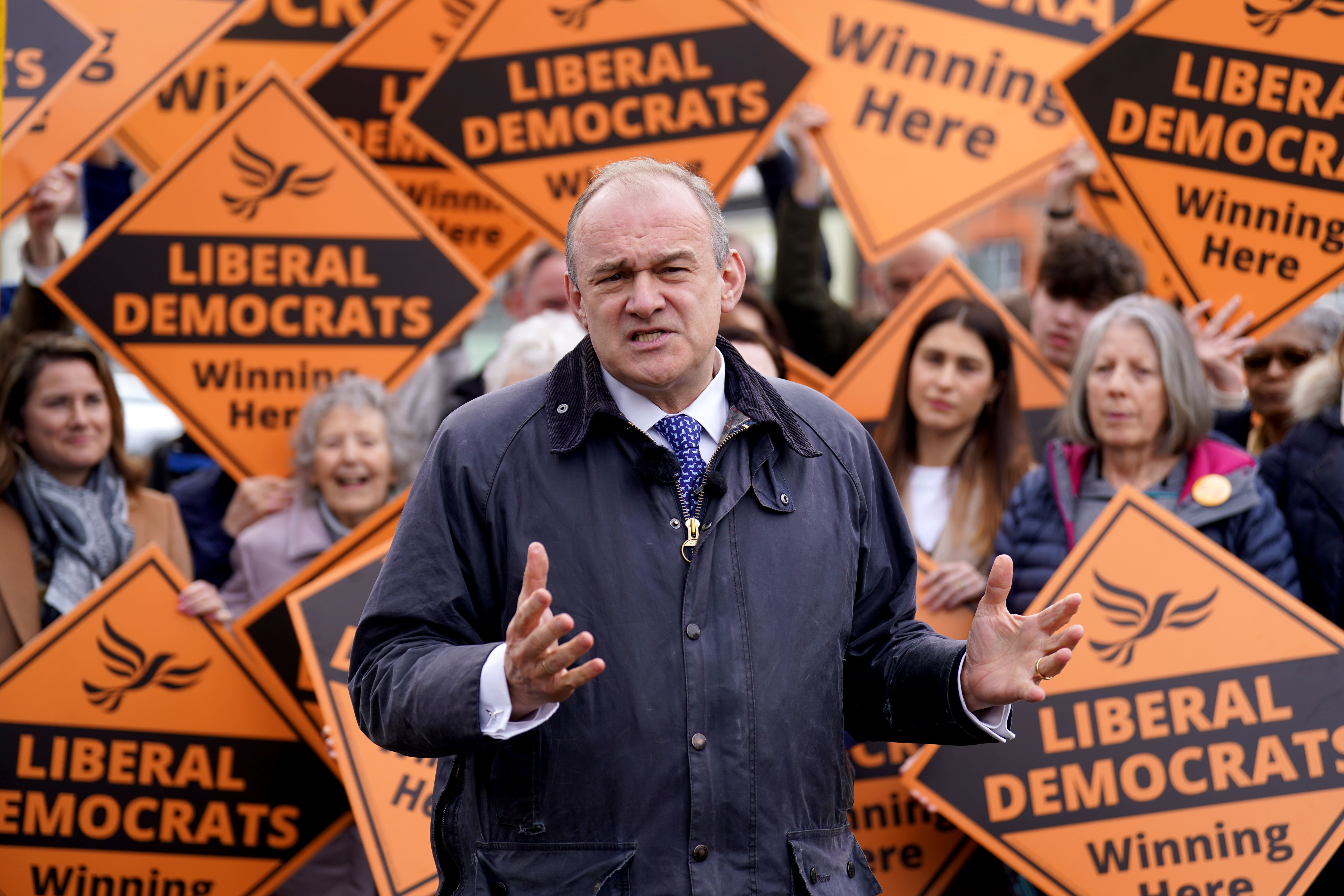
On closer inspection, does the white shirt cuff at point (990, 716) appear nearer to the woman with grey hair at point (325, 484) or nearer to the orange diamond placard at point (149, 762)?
the orange diamond placard at point (149, 762)

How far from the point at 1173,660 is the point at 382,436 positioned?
7.67 feet

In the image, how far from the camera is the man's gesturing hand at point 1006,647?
2.06 m

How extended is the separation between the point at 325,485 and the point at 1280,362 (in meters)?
3.19

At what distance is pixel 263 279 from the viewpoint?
167 inches

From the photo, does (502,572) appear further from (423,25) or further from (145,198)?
(423,25)

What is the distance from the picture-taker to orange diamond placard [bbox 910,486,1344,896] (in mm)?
3213

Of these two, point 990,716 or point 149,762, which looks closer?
point 990,716

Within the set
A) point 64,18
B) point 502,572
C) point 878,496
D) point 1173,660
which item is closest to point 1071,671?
point 1173,660

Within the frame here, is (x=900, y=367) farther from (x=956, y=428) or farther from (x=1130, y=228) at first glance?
(x=1130, y=228)

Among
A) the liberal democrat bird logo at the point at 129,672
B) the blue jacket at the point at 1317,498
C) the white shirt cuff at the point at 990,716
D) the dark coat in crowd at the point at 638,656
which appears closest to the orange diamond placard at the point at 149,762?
the liberal democrat bird logo at the point at 129,672

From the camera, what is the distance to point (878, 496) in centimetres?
239

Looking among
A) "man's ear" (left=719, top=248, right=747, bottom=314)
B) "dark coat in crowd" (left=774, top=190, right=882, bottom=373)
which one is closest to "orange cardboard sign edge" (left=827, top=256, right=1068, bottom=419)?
"dark coat in crowd" (left=774, top=190, right=882, bottom=373)

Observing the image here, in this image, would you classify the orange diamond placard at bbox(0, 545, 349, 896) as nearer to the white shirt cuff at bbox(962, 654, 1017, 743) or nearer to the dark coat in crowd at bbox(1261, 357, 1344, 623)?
the white shirt cuff at bbox(962, 654, 1017, 743)

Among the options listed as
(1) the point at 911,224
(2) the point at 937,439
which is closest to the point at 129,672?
(2) the point at 937,439
